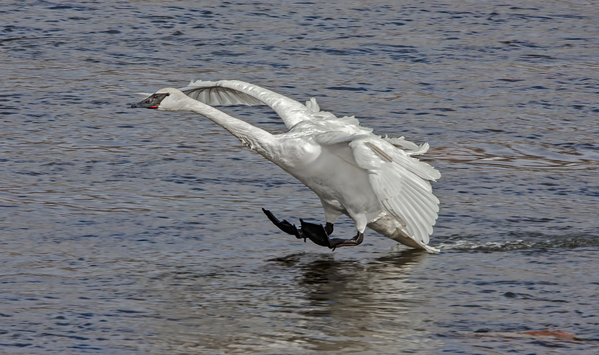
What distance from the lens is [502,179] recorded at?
35.0 ft

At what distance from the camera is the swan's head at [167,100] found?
8961 millimetres

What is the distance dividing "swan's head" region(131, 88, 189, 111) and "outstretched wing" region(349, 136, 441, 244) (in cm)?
175

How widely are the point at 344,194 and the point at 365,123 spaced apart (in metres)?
4.13

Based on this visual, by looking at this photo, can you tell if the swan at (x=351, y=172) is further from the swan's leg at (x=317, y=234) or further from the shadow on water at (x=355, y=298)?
the shadow on water at (x=355, y=298)

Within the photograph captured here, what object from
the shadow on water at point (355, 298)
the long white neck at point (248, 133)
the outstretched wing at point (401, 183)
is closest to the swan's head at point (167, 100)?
the long white neck at point (248, 133)

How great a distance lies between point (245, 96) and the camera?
1034cm

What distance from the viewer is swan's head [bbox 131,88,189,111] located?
896 cm

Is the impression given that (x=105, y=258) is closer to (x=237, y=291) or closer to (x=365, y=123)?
(x=237, y=291)

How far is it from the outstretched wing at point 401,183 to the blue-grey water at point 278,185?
1.26 feet

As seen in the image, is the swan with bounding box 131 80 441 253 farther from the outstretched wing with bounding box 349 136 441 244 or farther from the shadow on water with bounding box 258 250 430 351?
the shadow on water with bounding box 258 250 430 351

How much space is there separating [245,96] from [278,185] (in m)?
0.95

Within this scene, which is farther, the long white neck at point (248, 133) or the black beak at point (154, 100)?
the black beak at point (154, 100)

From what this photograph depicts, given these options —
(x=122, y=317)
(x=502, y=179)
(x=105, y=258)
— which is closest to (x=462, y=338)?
(x=122, y=317)

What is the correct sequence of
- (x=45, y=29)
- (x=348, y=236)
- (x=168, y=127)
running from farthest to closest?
(x=45, y=29), (x=168, y=127), (x=348, y=236)
